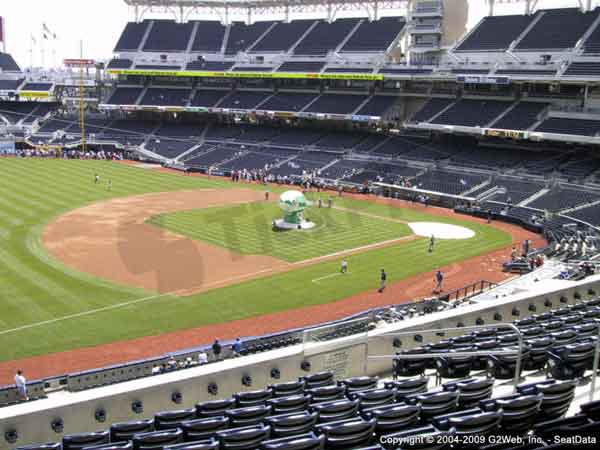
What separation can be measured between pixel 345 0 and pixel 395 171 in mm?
34155

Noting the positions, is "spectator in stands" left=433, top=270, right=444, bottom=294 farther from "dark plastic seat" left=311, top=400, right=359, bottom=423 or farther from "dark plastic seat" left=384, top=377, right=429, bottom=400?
"dark plastic seat" left=311, top=400, right=359, bottom=423

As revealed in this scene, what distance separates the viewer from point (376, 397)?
10242 mm

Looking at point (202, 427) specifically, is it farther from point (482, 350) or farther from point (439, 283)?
point (439, 283)

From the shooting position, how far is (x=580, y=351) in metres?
12.0

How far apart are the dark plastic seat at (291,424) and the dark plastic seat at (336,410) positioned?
194 millimetres

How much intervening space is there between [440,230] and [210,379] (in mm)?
35303

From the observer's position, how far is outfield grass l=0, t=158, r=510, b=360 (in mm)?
24750

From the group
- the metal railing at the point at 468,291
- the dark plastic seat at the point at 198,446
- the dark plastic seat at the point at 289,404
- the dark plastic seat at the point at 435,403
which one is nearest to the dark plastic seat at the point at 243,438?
the dark plastic seat at the point at 198,446

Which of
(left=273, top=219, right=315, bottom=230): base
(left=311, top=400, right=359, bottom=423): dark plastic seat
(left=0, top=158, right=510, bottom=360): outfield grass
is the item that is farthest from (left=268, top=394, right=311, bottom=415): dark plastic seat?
(left=273, top=219, right=315, bottom=230): base

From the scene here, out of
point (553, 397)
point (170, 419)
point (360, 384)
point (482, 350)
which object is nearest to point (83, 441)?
point (170, 419)

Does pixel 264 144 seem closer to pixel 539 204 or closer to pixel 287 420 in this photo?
pixel 539 204

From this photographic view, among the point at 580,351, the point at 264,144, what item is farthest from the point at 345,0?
the point at 580,351

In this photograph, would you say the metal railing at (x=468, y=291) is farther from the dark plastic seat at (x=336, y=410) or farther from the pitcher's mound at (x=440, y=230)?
the dark plastic seat at (x=336, y=410)

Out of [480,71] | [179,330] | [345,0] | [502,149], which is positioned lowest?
[179,330]
